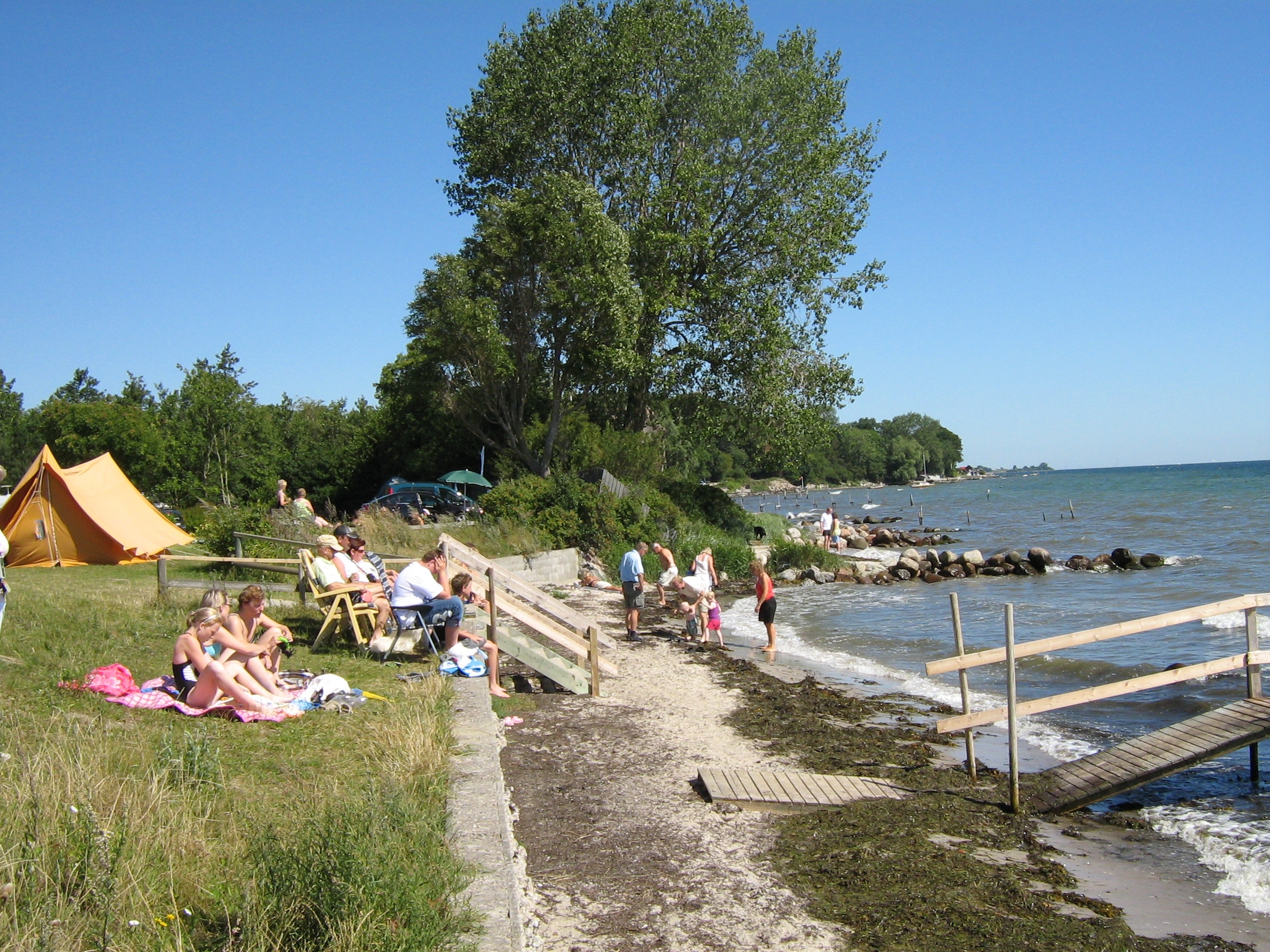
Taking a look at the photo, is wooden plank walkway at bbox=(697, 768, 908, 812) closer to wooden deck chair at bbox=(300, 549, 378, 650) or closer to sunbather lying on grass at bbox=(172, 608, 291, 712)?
sunbather lying on grass at bbox=(172, 608, 291, 712)

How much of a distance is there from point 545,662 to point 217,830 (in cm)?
587

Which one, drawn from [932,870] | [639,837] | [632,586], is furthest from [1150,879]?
[632,586]

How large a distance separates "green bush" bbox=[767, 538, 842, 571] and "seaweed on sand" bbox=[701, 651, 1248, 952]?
17.7 meters

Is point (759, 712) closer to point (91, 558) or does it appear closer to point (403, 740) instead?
point (403, 740)

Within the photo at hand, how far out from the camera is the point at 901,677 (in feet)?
44.7

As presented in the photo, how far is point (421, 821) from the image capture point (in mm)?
4664

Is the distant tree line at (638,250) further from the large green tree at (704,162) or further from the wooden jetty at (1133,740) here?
the wooden jetty at (1133,740)

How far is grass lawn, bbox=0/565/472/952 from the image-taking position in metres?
3.60

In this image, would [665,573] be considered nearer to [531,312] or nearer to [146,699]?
[531,312]

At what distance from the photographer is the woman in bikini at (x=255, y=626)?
8.15m

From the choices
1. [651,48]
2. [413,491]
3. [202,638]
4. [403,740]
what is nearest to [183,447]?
[413,491]

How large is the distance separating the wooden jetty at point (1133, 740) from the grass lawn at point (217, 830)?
431cm

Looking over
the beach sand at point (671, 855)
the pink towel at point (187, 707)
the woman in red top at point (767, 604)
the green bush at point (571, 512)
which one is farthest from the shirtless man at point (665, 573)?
the pink towel at point (187, 707)

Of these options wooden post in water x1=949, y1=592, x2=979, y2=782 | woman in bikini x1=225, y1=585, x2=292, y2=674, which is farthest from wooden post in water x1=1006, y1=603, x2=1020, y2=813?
woman in bikini x1=225, y1=585, x2=292, y2=674
